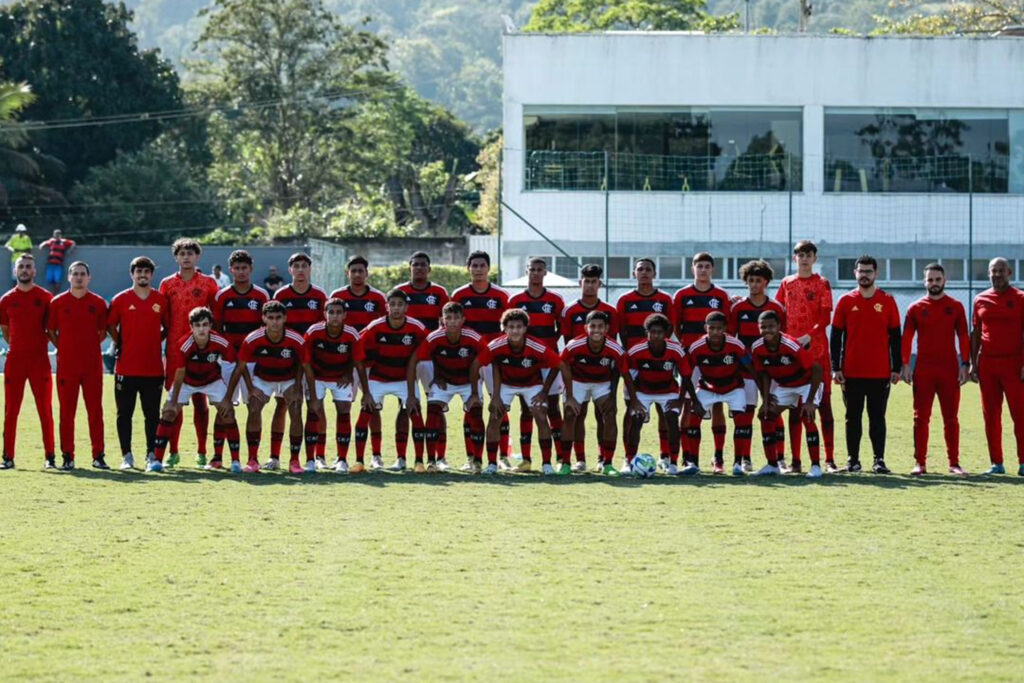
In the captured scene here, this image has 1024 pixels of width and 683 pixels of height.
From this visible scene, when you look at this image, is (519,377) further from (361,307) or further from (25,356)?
(25,356)

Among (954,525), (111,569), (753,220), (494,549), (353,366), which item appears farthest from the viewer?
(753,220)

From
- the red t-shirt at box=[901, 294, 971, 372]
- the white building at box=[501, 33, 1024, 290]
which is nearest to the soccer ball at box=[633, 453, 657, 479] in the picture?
the red t-shirt at box=[901, 294, 971, 372]

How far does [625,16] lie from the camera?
210 ft

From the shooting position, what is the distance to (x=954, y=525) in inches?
397

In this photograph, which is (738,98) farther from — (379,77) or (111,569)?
(379,77)

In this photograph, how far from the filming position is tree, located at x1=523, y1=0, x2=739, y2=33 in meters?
63.6

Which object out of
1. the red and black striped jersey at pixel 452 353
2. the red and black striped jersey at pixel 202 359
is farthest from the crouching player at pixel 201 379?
the red and black striped jersey at pixel 452 353

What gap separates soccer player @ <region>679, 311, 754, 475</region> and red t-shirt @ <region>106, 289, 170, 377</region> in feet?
14.4

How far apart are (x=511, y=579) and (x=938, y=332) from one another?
623cm

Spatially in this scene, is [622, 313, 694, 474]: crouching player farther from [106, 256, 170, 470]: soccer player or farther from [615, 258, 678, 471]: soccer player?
[106, 256, 170, 470]: soccer player

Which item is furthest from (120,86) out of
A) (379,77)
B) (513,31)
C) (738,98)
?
(738,98)

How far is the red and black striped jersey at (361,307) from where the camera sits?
45.6 ft

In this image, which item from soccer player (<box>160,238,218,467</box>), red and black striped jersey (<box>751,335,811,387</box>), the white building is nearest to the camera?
red and black striped jersey (<box>751,335,811,387</box>)

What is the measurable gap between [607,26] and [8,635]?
192 ft
